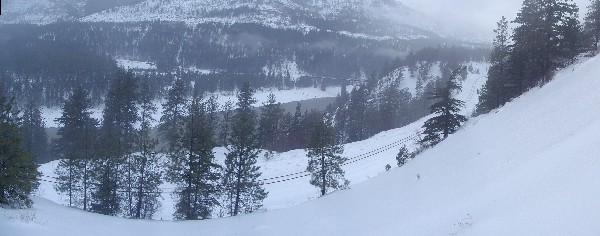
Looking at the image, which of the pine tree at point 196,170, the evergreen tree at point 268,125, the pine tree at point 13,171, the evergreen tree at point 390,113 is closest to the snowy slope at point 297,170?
the pine tree at point 196,170

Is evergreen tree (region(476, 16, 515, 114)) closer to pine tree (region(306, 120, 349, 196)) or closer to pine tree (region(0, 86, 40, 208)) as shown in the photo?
pine tree (region(306, 120, 349, 196))

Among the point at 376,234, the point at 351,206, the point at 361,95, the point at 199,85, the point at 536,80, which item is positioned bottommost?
Answer: the point at 199,85

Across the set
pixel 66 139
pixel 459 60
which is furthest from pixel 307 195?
pixel 459 60

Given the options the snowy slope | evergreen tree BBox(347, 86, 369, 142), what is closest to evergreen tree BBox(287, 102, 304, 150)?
the snowy slope

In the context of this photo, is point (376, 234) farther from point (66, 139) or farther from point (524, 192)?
point (66, 139)

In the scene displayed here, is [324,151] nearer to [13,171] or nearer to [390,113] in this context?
[13,171]

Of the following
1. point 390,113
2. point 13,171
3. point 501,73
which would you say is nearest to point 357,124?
point 390,113
